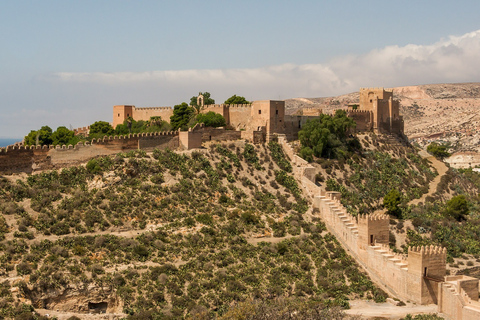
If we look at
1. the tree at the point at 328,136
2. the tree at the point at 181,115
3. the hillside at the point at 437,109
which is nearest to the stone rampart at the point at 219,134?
the tree at the point at 181,115

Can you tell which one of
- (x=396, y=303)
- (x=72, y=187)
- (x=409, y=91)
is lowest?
(x=396, y=303)

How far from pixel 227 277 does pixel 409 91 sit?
399ft

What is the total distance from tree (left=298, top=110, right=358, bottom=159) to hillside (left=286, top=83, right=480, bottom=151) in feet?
159

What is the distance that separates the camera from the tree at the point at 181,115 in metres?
45.9

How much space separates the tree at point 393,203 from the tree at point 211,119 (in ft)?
41.5

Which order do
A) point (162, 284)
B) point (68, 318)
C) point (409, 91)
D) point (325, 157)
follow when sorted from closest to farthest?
1. point (68, 318)
2. point (162, 284)
3. point (325, 157)
4. point (409, 91)

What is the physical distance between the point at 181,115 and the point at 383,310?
2267 centimetres

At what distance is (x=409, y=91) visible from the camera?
143250mm

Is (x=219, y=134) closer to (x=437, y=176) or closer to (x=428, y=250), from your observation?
(x=428, y=250)

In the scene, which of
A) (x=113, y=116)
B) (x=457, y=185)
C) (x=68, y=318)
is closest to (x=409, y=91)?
(x=457, y=185)

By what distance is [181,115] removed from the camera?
154 ft

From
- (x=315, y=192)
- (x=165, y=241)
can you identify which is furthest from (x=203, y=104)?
(x=165, y=241)

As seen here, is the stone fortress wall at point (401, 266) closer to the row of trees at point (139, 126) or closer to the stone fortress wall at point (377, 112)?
the row of trees at point (139, 126)

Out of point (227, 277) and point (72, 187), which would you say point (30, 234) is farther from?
point (227, 277)
